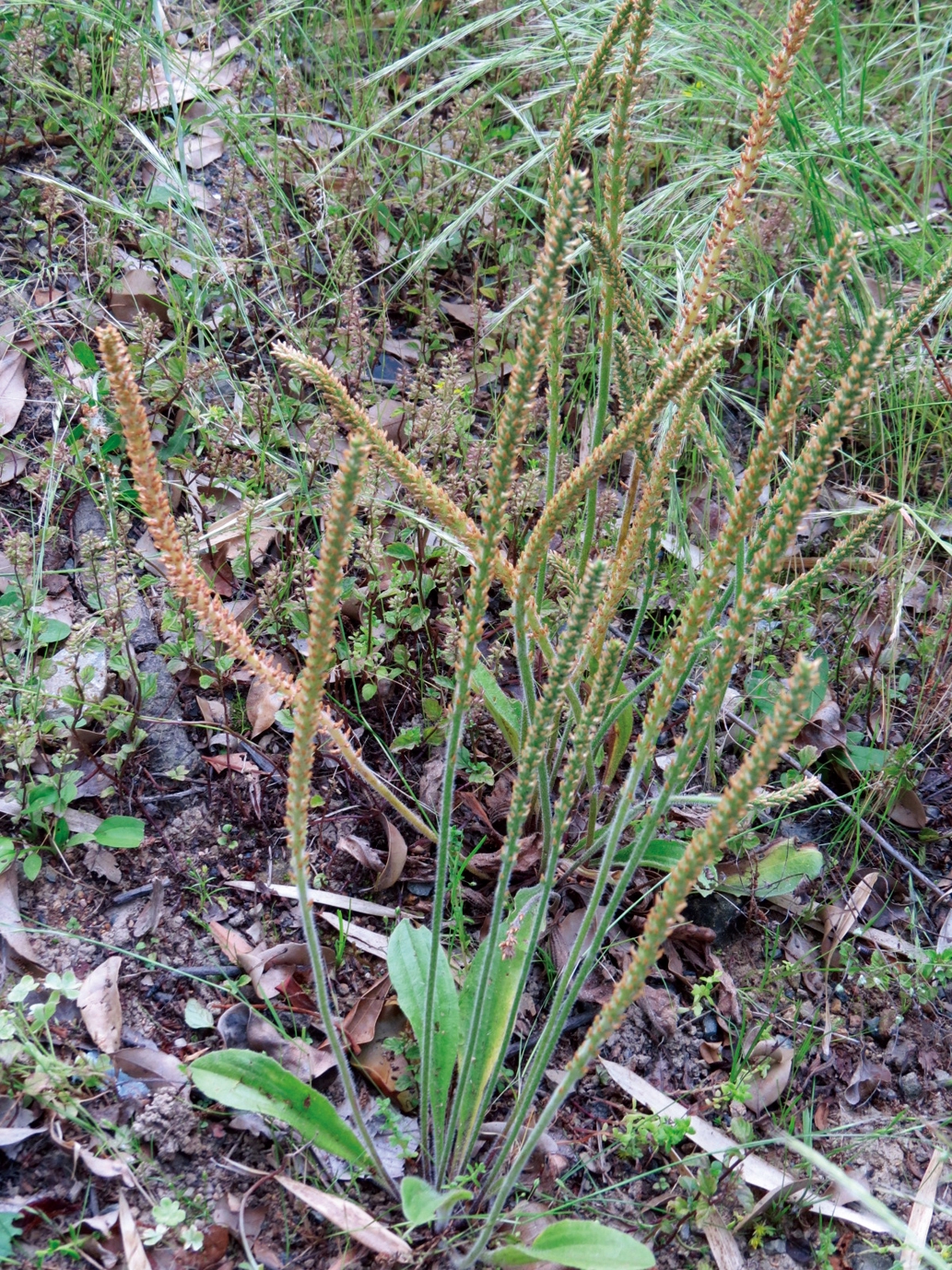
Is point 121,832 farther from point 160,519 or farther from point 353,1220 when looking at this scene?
point 160,519

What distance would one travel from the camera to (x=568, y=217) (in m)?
1.11

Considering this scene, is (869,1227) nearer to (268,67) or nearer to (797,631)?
(797,631)

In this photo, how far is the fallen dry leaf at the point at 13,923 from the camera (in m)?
2.03

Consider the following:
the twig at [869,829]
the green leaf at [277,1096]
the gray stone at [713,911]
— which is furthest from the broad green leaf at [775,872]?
the green leaf at [277,1096]

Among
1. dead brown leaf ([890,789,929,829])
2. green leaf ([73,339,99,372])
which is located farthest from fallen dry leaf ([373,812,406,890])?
green leaf ([73,339,99,372])

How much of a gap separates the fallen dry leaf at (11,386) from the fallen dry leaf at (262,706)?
3.49 ft

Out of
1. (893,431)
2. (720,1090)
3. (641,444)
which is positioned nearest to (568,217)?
(641,444)

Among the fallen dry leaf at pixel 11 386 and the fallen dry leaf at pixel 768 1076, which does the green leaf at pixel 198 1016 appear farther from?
the fallen dry leaf at pixel 11 386

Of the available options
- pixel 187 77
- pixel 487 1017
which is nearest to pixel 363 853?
pixel 487 1017

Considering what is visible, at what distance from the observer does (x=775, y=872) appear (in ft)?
7.99

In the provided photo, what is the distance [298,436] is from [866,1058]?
2218 mm

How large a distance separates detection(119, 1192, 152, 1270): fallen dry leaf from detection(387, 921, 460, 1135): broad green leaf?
0.54 m

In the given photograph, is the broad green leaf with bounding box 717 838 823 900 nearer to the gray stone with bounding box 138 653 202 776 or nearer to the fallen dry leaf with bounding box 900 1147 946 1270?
the fallen dry leaf with bounding box 900 1147 946 1270

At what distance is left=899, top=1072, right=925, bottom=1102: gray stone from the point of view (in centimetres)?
226
